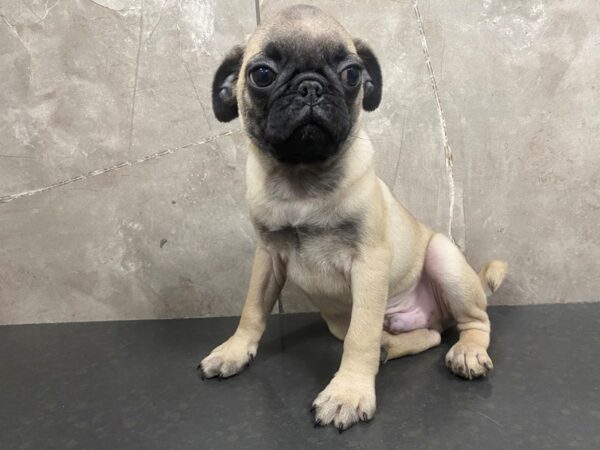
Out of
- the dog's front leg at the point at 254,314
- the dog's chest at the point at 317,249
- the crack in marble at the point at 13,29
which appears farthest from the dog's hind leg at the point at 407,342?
the crack in marble at the point at 13,29

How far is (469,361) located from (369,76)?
3.21 ft

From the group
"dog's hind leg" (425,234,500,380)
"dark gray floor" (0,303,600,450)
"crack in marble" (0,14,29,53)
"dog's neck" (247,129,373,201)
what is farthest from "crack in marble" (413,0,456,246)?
"crack in marble" (0,14,29,53)

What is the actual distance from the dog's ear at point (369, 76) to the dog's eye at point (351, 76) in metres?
0.19

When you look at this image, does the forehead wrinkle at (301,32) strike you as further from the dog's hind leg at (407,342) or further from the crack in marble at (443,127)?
the dog's hind leg at (407,342)

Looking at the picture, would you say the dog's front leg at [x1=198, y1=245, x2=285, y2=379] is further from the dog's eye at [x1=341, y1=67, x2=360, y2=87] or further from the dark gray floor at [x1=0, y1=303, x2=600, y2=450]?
the dog's eye at [x1=341, y1=67, x2=360, y2=87]

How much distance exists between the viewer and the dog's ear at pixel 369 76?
167cm

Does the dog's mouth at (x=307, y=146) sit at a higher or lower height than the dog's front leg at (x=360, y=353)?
higher

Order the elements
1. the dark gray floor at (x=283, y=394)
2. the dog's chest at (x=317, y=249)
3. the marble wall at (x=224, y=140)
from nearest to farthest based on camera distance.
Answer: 1. the dark gray floor at (x=283, y=394)
2. the dog's chest at (x=317, y=249)
3. the marble wall at (x=224, y=140)

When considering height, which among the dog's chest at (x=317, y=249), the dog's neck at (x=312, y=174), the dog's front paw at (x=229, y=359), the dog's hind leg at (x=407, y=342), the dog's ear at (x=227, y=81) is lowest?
the dog's front paw at (x=229, y=359)

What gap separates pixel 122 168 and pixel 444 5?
1.59m

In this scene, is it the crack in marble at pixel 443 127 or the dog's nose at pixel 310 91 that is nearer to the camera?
the dog's nose at pixel 310 91

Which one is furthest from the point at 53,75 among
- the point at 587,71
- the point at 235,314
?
the point at 587,71

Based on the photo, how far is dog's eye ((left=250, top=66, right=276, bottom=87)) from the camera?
1.41m

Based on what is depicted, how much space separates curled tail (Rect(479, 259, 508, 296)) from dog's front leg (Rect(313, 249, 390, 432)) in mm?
642
